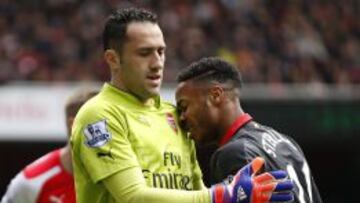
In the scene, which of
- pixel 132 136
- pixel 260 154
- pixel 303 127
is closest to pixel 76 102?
pixel 132 136

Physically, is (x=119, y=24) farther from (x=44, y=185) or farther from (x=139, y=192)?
(x=44, y=185)

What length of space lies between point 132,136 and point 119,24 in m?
0.56

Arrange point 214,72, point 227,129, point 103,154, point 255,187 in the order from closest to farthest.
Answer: point 255,187
point 103,154
point 227,129
point 214,72

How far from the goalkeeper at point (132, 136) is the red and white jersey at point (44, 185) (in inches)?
74.4

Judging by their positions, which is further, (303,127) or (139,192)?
(303,127)

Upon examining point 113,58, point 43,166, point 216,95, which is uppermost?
point 113,58

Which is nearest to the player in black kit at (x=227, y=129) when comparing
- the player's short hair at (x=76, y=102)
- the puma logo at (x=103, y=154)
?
the puma logo at (x=103, y=154)

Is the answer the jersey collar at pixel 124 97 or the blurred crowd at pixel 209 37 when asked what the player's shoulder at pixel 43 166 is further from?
the blurred crowd at pixel 209 37

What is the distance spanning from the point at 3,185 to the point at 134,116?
33.9 feet

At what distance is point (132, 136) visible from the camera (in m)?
5.74

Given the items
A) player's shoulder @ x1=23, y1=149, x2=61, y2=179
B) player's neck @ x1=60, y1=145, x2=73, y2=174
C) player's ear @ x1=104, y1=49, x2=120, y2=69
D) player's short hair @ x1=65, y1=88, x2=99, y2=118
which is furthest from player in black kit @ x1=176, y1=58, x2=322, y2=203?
player's shoulder @ x1=23, y1=149, x2=61, y2=179

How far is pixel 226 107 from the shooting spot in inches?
231

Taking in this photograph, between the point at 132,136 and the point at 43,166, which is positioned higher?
the point at 132,136

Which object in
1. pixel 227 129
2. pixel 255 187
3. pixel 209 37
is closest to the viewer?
pixel 255 187
